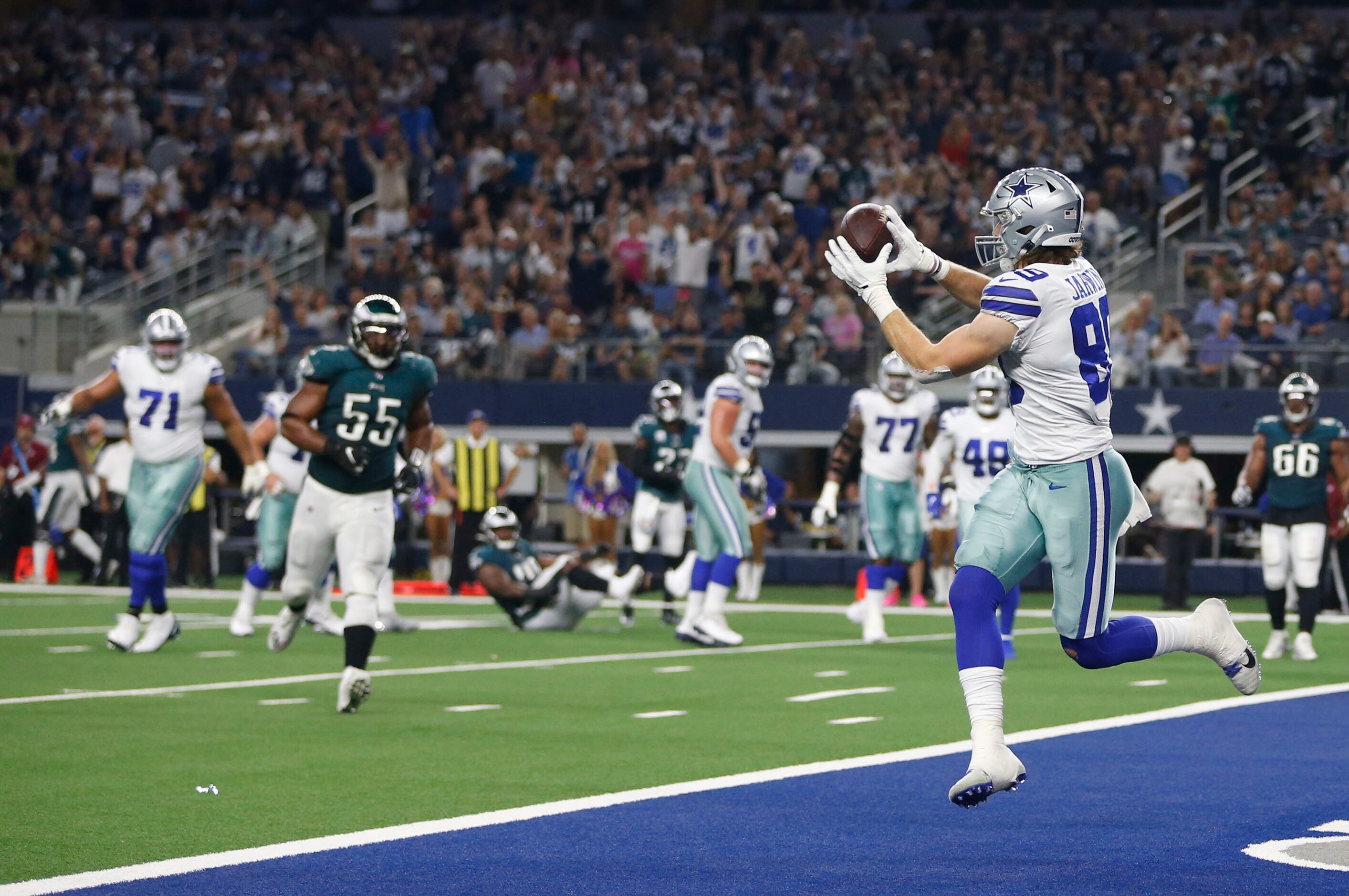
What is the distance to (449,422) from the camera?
2298 centimetres

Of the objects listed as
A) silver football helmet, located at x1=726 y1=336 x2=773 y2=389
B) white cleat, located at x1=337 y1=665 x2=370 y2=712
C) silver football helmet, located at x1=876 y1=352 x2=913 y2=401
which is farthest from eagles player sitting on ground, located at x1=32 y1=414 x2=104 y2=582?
white cleat, located at x1=337 y1=665 x2=370 y2=712

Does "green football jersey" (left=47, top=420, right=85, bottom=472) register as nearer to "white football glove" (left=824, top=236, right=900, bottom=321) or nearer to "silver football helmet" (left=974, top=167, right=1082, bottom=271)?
"white football glove" (left=824, top=236, right=900, bottom=321)

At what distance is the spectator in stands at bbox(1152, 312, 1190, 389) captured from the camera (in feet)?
66.3

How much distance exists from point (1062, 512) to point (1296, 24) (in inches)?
807

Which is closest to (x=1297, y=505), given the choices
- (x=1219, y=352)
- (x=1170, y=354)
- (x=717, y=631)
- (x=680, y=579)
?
(x=717, y=631)

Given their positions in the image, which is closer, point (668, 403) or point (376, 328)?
point (376, 328)

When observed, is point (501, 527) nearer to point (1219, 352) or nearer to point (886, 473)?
point (886, 473)

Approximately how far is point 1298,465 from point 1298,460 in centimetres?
3

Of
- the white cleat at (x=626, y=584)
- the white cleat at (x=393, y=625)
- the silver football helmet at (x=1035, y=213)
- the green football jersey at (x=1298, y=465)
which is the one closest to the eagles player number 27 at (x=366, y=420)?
the silver football helmet at (x=1035, y=213)

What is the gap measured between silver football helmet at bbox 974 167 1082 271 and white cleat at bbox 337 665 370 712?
13.7 ft

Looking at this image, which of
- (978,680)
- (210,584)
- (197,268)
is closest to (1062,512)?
(978,680)

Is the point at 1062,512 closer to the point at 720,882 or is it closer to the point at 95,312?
the point at 720,882

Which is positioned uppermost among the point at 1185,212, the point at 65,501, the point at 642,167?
the point at 642,167

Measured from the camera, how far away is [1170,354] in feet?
66.4
